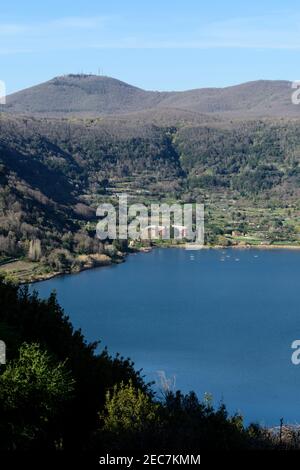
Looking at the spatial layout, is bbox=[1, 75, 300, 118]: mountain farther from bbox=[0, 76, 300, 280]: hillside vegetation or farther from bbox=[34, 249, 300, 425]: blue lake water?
bbox=[34, 249, 300, 425]: blue lake water

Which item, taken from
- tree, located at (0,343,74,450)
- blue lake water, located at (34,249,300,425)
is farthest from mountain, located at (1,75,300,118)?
tree, located at (0,343,74,450)

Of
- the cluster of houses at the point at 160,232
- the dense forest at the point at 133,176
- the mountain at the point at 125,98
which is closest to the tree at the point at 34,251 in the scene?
the dense forest at the point at 133,176

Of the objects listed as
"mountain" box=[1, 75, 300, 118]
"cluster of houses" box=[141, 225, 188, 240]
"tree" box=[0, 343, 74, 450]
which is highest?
"mountain" box=[1, 75, 300, 118]

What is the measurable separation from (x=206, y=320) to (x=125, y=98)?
156 m

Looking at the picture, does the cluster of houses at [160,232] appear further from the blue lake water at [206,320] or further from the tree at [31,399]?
the tree at [31,399]

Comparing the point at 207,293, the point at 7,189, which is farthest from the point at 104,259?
the point at 207,293

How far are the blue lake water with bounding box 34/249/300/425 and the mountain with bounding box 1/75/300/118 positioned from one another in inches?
4677

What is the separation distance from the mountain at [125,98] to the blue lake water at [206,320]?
11880 cm

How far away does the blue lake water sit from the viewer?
1859 cm

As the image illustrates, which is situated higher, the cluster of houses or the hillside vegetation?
the hillside vegetation

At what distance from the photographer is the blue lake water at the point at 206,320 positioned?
18594 mm

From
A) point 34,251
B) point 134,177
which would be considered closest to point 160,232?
point 34,251

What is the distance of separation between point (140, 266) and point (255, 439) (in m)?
34.4

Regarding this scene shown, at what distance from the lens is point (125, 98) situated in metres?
179
